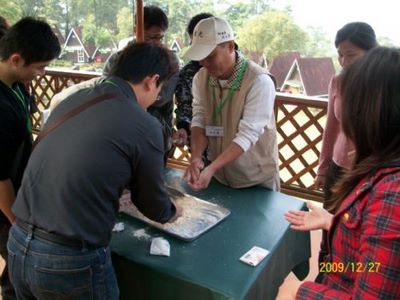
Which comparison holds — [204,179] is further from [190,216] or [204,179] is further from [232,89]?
[232,89]

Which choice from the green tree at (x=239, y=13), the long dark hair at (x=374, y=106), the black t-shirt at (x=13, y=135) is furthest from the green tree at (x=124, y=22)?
the long dark hair at (x=374, y=106)

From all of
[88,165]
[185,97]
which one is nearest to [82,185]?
[88,165]

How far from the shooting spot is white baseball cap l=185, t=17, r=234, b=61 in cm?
130

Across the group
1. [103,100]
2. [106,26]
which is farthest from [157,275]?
[106,26]

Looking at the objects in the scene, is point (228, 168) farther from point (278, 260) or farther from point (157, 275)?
point (157, 275)

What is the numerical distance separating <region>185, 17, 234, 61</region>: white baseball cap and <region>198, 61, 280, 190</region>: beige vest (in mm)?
165

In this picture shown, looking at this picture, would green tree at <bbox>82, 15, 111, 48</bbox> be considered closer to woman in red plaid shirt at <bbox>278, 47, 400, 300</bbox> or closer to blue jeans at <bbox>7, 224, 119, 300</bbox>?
blue jeans at <bbox>7, 224, 119, 300</bbox>

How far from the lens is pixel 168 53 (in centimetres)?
98

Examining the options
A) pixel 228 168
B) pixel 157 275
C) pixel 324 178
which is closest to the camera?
pixel 157 275

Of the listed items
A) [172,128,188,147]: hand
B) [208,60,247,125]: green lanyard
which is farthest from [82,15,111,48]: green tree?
[208,60,247,125]: green lanyard

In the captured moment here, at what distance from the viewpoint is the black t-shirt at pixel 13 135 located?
1.00m

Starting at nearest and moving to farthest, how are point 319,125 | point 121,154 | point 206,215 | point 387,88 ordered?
point 387,88 → point 121,154 → point 206,215 → point 319,125

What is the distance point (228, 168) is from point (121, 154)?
29.1 inches
